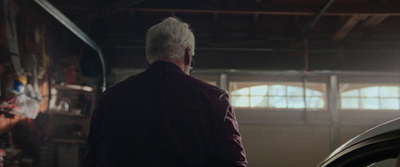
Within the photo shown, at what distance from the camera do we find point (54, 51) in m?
4.67

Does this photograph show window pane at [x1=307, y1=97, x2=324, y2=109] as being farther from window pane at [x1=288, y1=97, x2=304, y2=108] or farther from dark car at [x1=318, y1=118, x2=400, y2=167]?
dark car at [x1=318, y1=118, x2=400, y2=167]

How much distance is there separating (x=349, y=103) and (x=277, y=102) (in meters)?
1.01

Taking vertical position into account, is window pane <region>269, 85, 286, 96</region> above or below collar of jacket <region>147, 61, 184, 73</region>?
above

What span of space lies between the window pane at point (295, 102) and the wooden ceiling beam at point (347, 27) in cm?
96

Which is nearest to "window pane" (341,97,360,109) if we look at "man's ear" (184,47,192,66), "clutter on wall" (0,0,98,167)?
"clutter on wall" (0,0,98,167)

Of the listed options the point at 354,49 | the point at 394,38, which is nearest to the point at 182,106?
the point at 354,49

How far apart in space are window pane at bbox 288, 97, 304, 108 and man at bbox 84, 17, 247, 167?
4.07 meters

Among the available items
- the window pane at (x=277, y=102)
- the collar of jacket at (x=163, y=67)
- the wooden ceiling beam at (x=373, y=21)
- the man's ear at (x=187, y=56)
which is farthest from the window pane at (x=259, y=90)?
the collar of jacket at (x=163, y=67)

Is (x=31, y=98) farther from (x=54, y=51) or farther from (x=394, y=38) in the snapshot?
(x=394, y=38)

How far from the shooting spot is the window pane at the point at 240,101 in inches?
206

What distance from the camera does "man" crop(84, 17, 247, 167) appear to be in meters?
1.25

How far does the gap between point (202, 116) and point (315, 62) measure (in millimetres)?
4070

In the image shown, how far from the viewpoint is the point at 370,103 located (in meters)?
5.21

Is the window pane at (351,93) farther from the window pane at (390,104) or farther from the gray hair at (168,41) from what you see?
the gray hair at (168,41)
